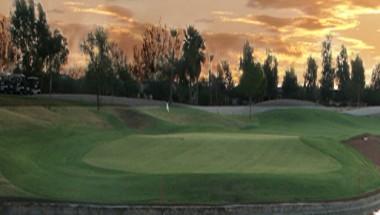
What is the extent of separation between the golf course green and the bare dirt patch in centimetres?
209

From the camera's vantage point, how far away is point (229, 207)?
26016 millimetres

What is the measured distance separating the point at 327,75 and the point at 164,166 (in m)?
100

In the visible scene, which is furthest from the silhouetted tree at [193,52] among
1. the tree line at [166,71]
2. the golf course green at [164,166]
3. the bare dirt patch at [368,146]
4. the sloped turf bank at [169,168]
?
the bare dirt patch at [368,146]

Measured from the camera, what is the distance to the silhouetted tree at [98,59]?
66.8 m

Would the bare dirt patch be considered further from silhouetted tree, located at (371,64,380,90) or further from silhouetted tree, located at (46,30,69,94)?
silhouetted tree, located at (371,64,380,90)

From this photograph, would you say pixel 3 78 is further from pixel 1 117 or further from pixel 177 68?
pixel 1 117

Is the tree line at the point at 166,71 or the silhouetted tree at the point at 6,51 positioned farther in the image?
the silhouetted tree at the point at 6,51

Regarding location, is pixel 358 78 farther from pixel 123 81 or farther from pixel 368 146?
pixel 368 146

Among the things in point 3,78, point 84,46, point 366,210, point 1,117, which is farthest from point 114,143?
point 3,78

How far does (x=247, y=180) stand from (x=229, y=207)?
2816mm

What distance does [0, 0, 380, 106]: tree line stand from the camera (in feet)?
248

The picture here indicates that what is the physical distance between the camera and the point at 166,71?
103m

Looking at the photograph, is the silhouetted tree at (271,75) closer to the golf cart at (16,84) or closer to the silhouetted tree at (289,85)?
the silhouetted tree at (289,85)

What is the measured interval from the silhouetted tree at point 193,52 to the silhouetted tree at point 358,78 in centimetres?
3528
